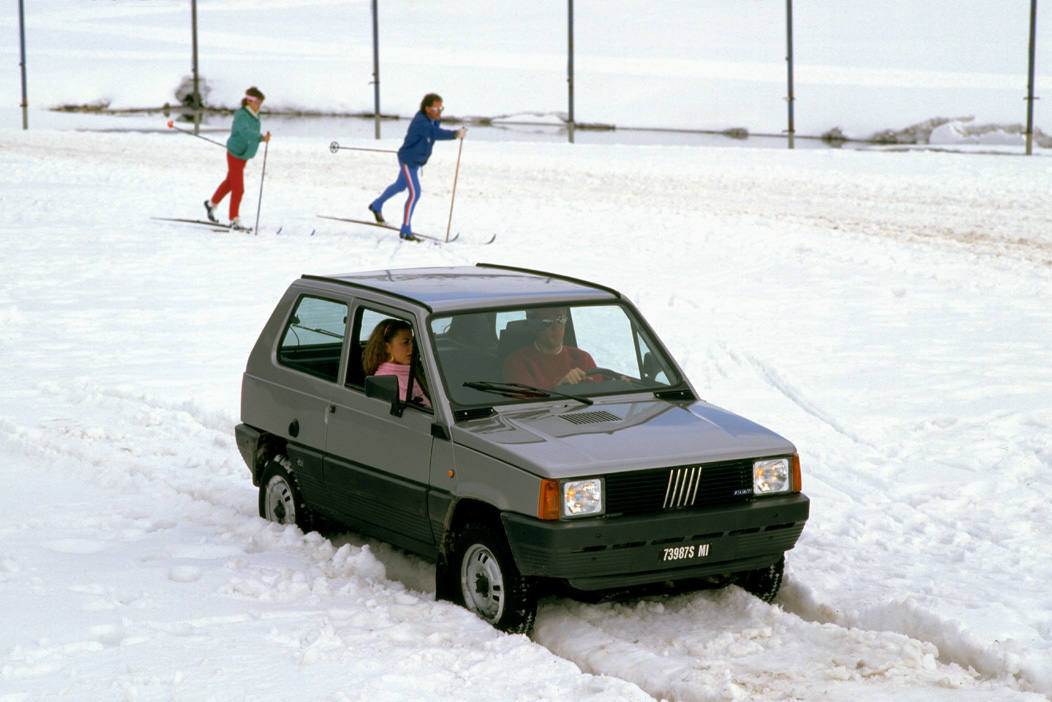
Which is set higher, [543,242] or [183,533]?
[543,242]

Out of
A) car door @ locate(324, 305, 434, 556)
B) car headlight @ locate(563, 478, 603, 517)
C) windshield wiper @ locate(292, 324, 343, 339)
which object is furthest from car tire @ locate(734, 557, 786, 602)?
windshield wiper @ locate(292, 324, 343, 339)

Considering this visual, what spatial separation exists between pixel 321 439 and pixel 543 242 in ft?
37.1

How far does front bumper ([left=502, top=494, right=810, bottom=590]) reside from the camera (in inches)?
224

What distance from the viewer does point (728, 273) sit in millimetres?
16234

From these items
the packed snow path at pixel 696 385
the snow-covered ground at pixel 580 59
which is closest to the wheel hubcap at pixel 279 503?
the packed snow path at pixel 696 385

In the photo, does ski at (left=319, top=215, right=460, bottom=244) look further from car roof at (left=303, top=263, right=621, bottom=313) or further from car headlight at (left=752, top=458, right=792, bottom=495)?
car headlight at (left=752, top=458, right=792, bottom=495)

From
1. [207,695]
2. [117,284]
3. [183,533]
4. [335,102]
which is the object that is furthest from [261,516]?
[335,102]

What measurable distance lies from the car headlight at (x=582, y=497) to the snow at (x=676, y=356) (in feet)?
1.99

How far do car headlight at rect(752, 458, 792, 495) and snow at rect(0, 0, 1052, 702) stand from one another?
58 cm

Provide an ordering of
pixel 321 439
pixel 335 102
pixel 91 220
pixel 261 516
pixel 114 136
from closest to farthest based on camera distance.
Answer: pixel 321 439, pixel 261 516, pixel 91 220, pixel 114 136, pixel 335 102

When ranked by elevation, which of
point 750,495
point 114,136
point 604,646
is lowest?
point 604,646

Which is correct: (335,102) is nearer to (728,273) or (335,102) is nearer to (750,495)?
(728,273)

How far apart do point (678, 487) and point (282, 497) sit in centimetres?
273

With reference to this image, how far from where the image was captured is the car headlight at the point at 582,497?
224 inches
